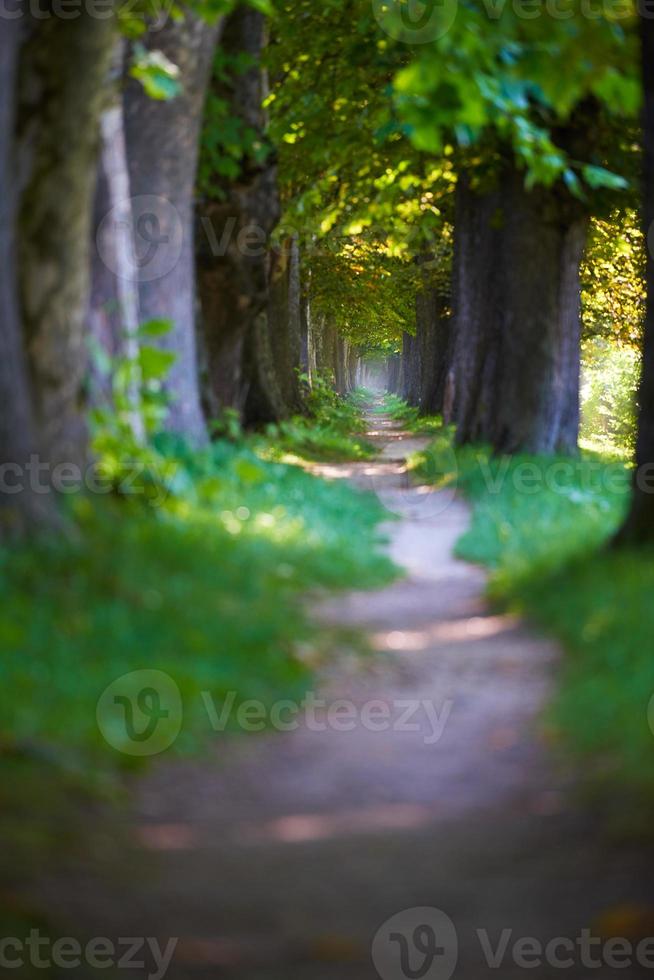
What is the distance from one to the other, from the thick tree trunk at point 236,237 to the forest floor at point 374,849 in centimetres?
949

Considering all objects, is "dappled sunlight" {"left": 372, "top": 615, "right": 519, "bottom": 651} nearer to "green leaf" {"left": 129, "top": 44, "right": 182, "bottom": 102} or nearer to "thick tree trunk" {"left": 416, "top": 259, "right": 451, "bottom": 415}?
"green leaf" {"left": 129, "top": 44, "right": 182, "bottom": 102}

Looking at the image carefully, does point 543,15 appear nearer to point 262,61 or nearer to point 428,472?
point 428,472

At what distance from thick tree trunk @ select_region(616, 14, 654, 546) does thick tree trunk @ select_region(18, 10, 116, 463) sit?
3538 millimetres

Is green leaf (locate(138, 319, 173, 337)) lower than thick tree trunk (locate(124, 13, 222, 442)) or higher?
lower

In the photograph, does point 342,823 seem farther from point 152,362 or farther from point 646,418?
point 152,362

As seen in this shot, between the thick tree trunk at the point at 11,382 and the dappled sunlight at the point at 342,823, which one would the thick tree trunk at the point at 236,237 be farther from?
the dappled sunlight at the point at 342,823

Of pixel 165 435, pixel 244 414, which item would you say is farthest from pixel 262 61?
pixel 165 435

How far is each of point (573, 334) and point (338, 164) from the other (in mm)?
4417

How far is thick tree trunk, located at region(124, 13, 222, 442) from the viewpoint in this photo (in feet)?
38.1

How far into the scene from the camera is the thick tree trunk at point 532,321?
15328 millimetres

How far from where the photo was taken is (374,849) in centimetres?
413

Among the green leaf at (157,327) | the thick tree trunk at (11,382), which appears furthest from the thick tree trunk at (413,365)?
the thick tree trunk at (11,382)

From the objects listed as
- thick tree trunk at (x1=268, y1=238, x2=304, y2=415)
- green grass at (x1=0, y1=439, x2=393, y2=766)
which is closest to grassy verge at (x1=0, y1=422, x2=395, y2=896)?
green grass at (x1=0, y1=439, x2=393, y2=766)

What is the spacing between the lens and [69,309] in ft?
26.6
